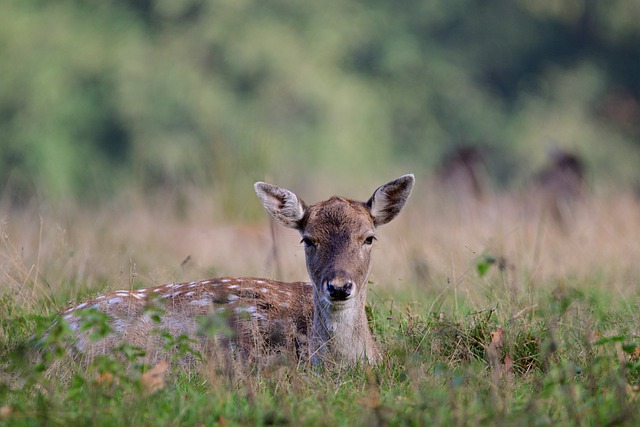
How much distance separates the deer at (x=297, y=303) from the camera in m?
5.44

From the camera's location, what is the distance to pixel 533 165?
72.2 feet

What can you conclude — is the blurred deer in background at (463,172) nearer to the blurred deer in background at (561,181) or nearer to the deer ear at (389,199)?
the blurred deer in background at (561,181)

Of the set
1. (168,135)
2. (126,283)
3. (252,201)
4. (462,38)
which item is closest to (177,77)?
(168,135)

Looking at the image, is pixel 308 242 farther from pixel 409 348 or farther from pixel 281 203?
pixel 409 348

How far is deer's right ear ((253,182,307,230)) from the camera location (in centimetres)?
583

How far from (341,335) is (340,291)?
1.22ft

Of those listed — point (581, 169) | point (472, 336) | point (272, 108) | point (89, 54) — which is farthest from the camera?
point (272, 108)

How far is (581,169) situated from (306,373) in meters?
10.3

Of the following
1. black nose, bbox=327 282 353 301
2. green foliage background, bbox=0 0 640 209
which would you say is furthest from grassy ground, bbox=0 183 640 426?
green foliage background, bbox=0 0 640 209

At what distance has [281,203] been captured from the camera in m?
5.88

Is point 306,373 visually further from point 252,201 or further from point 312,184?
point 312,184

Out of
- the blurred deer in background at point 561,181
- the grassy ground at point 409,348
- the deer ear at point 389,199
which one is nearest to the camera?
the grassy ground at point 409,348

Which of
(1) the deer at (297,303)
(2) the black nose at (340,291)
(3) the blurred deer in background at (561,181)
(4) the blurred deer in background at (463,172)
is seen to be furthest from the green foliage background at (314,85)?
(2) the black nose at (340,291)

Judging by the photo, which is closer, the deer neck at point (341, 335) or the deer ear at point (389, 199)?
the deer neck at point (341, 335)
